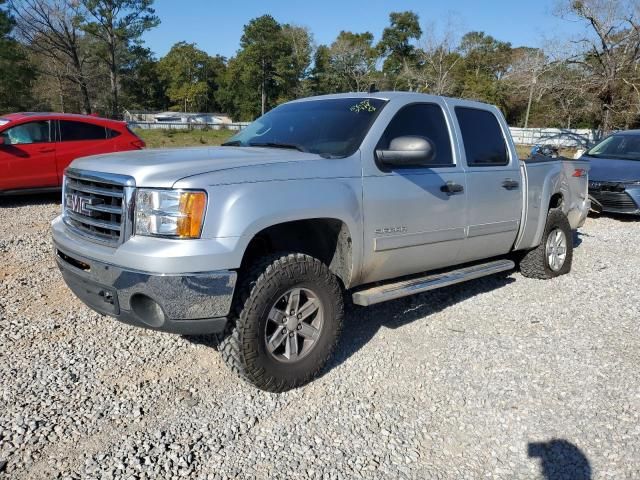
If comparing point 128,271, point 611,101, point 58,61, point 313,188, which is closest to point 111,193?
point 128,271

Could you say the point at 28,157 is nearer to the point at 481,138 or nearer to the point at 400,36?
the point at 481,138

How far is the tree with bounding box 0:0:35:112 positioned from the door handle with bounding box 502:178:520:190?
125 ft

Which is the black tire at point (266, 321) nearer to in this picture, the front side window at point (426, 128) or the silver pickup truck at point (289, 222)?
the silver pickup truck at point (289, 222)

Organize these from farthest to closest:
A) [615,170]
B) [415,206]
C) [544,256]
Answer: [615,170], [544,256], [415,206]

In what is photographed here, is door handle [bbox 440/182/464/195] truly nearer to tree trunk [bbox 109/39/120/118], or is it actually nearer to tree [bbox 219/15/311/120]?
tree trunk [bbox 109/39/120/118]

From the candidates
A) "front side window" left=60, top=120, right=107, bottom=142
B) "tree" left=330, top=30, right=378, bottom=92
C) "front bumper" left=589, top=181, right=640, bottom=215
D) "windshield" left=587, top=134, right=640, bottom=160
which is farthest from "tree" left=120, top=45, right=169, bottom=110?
"front bumper" left=589, top=181, right=640, bottom=215

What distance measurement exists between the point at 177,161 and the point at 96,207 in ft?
1.91

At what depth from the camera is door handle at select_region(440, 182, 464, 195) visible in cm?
427

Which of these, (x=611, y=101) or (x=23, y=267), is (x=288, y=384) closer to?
(x=23, y=267)

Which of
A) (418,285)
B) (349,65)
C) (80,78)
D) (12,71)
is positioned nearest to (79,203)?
(418,285)

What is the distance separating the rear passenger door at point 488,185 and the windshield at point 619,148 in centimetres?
709

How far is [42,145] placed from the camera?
9.41 m

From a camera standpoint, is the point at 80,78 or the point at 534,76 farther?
the point at 80,78

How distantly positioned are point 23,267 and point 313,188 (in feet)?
12.9
